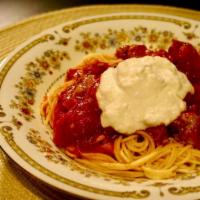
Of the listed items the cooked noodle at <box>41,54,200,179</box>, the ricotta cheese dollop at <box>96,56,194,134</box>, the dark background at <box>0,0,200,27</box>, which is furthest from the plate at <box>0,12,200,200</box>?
the dark background at <box>0,0,200,27</box>

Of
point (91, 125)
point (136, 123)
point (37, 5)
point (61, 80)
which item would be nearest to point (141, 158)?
point (136, 123)

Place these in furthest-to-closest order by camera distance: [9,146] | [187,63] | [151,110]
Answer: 1. [187,63]
2. [151,110]
3. [9,146]

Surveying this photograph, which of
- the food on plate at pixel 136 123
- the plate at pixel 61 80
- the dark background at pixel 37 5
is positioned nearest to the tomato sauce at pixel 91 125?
the food on plate at pixel 136 123

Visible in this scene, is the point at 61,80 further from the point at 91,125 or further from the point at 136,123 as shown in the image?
the point at 136,123

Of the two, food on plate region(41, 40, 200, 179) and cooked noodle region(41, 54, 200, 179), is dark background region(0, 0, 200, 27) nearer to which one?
food on plate region(41, 40, 200, 179)

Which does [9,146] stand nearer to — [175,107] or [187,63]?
[175,107]

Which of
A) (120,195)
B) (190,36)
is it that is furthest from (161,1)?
(120,195)
